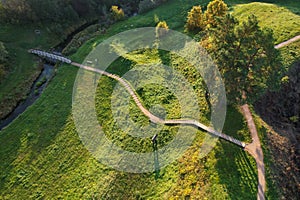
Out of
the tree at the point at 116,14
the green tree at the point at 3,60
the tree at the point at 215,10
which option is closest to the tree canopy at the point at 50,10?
the tree at the point at 116,14

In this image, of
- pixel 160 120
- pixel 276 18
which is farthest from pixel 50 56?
pixel 276 18

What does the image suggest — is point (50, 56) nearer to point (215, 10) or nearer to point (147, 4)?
point (147, 4)

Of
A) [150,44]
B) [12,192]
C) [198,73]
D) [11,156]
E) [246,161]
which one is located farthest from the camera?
[150,44]

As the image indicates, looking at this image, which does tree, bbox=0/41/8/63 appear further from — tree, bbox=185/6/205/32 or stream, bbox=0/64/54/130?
tree, bbox=185/6/205/32

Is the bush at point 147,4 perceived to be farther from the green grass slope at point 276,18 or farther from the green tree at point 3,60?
the green tree at point 3,60

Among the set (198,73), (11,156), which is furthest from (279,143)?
(11,156)

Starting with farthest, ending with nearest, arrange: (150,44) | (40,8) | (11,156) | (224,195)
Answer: (40,8)
(150,44)
(11,156)
(224,195)

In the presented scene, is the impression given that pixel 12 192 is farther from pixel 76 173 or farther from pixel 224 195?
pixel 224 195
